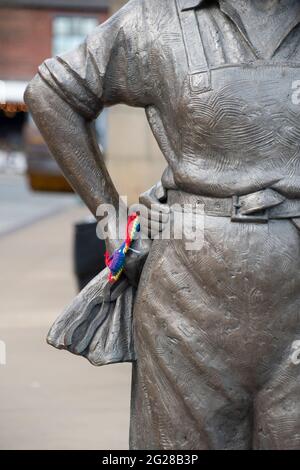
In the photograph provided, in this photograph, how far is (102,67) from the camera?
320 cm

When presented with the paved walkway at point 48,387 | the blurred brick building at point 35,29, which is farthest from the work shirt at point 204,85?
the blurred brick building at point 35,29

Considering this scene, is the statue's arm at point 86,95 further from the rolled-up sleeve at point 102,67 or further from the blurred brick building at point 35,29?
the blurred brick building at point 35,29

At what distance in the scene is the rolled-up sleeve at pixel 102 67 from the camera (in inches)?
126

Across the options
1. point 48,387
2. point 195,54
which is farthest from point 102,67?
point 48,387

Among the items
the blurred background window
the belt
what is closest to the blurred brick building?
the blurred background window

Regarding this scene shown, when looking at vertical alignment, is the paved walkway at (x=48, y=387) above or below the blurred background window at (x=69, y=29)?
below

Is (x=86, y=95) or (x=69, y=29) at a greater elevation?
(x=69, y=29)

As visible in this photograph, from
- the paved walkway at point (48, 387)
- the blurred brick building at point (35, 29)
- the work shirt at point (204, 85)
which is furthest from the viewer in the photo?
the blurred brick building at point (35, 29)

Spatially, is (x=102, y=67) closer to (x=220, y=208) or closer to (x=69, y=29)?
(x=220, y=208)

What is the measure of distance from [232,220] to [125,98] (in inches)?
19.7

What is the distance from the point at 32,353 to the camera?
28.4 feet

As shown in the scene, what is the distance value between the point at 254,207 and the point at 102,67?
591 mm

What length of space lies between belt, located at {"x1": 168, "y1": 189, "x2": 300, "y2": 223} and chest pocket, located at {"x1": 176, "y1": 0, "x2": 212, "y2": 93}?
0.29 m

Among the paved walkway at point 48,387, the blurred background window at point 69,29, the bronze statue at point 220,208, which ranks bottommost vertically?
the paved walkway at point 48,387
